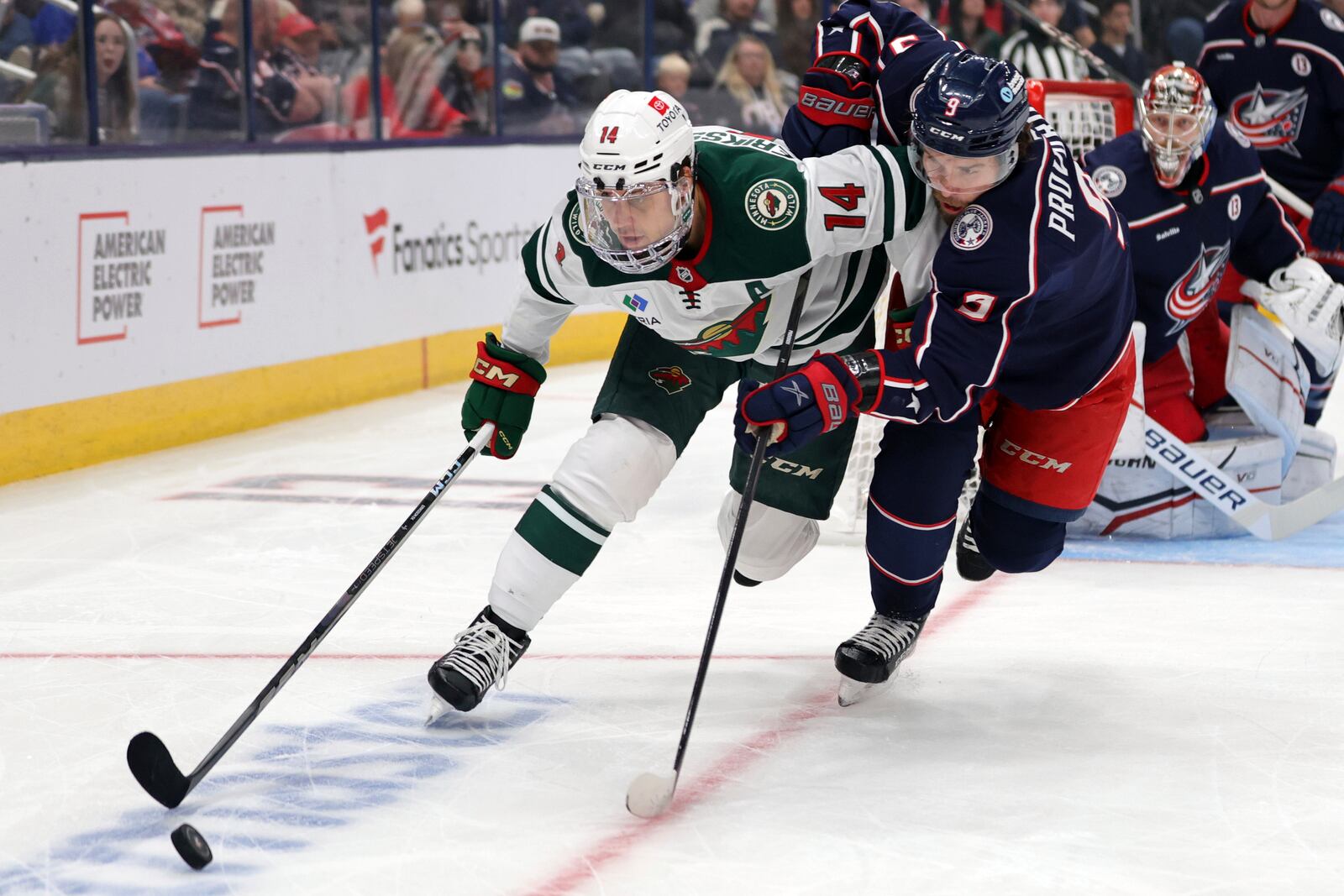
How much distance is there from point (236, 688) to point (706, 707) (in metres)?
0.79

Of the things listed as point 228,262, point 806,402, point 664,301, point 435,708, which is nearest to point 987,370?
point 806,402

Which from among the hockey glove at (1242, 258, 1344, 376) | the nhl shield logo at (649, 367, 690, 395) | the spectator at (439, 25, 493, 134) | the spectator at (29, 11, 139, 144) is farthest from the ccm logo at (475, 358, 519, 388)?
the spectator at (439, 25, 493, 134)

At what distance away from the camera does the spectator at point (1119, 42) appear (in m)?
8.29

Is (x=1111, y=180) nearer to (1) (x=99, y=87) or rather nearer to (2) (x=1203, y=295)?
(2) (x=1203, y=295)

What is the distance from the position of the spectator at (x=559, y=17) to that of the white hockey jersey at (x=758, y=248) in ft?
15.7

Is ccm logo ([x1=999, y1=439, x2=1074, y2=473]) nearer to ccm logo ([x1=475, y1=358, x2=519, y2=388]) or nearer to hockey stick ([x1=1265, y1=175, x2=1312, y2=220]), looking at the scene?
ccm logo ([x1=475, y1=358, x2=519, y2=388])

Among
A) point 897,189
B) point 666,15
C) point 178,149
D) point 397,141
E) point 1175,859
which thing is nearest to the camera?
point 1175,859

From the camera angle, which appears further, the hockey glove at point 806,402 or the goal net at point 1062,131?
the goal net at point 1062,131

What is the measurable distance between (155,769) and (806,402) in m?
1.02

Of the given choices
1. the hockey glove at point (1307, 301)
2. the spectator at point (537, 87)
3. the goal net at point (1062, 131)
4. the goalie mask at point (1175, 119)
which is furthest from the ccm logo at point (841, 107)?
the spectator at point (537, 87)

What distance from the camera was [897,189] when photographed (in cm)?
251

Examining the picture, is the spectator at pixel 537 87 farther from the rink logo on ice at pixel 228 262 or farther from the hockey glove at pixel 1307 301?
the hockey glove at pixel 1307 301

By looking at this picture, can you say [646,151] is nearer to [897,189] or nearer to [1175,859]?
[897,189]

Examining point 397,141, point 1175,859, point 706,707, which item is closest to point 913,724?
point 706,707
